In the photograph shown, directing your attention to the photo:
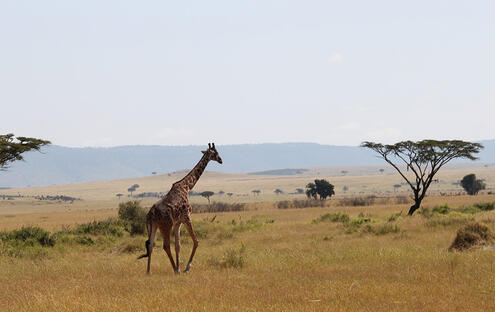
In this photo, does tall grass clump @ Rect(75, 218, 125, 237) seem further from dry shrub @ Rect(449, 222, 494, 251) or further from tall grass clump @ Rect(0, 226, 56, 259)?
dry shrub @ Rect(449, 222, 494, 251)

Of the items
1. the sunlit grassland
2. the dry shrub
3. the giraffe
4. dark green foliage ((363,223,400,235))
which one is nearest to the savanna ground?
the sunlit grassland

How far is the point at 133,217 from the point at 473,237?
21.0m

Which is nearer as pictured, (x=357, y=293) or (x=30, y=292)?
(x=357, y=293)

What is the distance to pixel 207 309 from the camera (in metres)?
9.80

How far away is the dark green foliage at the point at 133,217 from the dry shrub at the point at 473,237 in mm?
19218

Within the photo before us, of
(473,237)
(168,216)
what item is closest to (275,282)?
(168,216)

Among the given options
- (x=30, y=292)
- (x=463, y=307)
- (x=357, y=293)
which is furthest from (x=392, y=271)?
(x=30, y=292)

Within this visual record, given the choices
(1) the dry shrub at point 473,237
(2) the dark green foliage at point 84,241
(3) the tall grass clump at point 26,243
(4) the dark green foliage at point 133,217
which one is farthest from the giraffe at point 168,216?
(4) the dark green foliage at point 133,217

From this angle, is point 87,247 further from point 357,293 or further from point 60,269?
point 357,293

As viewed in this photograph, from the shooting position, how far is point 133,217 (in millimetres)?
34094

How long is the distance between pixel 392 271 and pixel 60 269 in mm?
9006

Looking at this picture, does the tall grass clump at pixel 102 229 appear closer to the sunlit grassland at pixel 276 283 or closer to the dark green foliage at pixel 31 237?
the dark green foliage at pixel 31 237

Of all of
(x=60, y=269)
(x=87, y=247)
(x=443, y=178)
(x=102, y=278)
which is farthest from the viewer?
(x=443, y=178)

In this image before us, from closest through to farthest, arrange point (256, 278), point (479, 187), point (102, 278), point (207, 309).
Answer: point (207, 309) → point (256, 278) → point (102, 278) → point (479, 187)
